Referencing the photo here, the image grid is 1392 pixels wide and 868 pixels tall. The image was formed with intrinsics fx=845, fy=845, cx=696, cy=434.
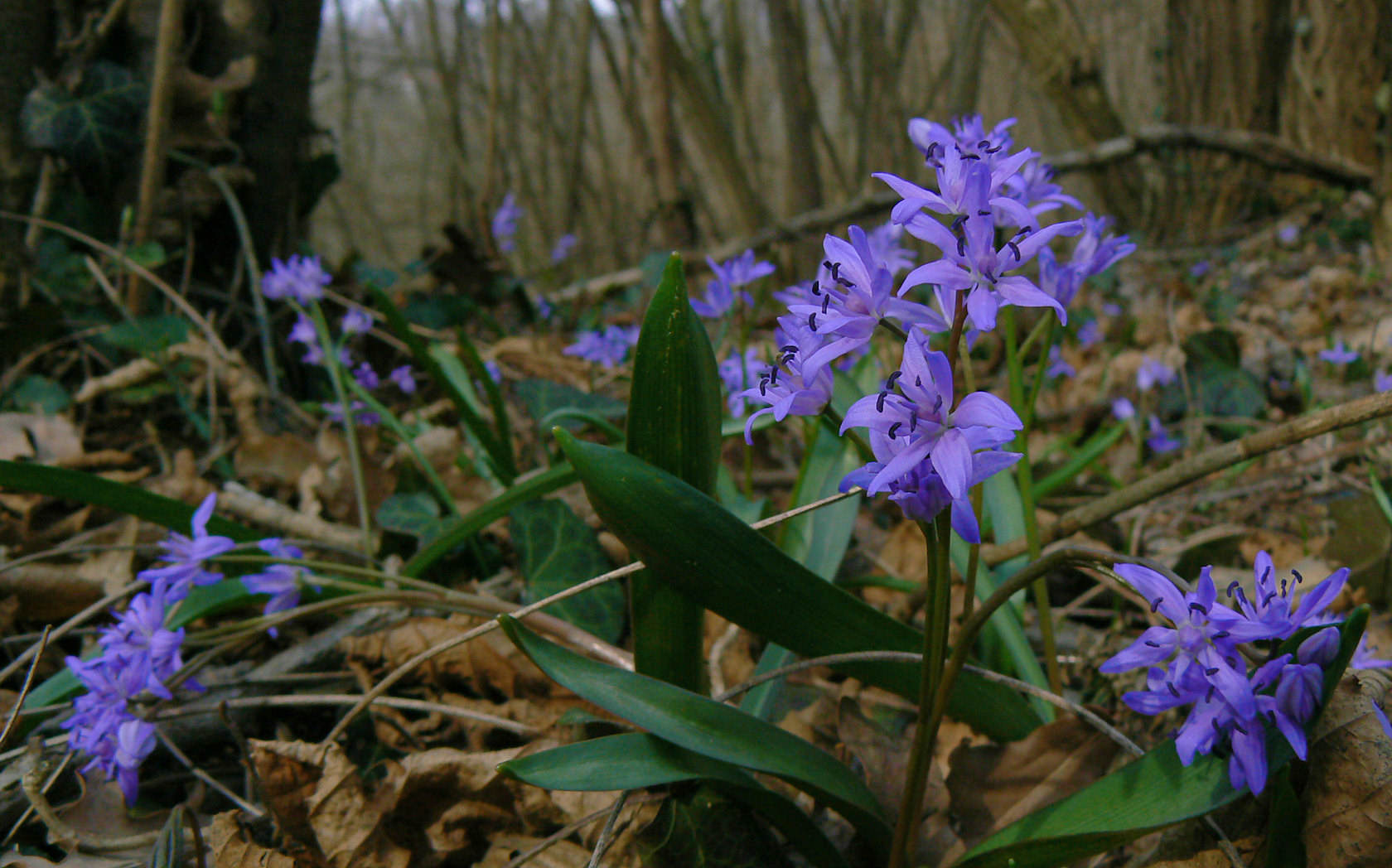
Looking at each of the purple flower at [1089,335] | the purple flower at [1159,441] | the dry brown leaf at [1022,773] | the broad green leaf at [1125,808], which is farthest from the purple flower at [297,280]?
the purple flower at [1089,335]

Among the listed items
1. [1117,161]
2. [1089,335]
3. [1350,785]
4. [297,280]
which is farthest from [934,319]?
[1117,161]

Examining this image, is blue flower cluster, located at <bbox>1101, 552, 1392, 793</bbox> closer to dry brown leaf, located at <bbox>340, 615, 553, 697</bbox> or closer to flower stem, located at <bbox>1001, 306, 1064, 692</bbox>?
flower stem, located at <bbox>1001, 306, 1064, 692</bbox>

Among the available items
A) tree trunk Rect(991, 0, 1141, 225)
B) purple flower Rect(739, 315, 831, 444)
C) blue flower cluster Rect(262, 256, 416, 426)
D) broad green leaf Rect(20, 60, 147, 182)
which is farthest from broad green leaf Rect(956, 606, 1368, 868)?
tree trunk Rect(991, 0, 1141, 225)

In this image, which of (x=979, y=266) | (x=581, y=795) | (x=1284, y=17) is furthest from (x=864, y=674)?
(x=1284, y=17)

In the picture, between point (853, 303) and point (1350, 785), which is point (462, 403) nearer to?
point (853, 303)

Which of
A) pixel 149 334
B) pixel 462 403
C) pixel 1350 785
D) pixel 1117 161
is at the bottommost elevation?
pixel 1350 785

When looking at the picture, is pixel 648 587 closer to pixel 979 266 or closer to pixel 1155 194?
pixel 979 266
